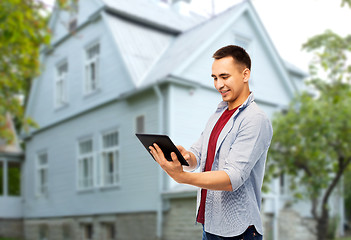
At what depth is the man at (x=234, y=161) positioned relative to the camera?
6.88 feet

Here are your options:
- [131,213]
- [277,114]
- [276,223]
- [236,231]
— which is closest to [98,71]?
[131,213]

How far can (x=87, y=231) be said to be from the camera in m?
16.6

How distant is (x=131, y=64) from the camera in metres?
14.2

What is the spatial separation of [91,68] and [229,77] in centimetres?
1511

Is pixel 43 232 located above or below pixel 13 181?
below

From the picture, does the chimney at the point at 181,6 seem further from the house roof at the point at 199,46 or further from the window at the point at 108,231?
the window at the point at 108,231

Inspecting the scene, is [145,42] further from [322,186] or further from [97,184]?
[322,186]

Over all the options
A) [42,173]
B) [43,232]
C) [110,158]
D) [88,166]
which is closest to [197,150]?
[110,158]

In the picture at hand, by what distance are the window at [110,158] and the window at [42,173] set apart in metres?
5.23

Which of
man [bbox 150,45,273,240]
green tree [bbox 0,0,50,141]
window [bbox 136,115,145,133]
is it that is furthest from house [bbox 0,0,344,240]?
man [bbox 150,45,273,240]

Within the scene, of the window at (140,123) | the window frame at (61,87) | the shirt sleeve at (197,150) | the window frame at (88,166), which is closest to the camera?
the shirt sleeve at (197,150)

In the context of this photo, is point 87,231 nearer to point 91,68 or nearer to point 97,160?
point 97,160

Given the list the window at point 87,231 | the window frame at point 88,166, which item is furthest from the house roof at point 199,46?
the window at point 87,231

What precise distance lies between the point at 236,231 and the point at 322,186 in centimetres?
1184
